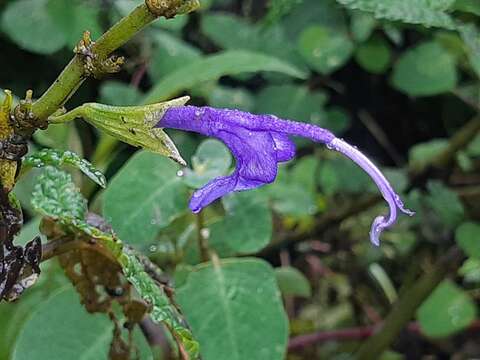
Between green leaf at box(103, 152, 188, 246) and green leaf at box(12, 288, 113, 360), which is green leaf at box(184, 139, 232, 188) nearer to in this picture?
green leaf at box(103, 152, 188, 246)

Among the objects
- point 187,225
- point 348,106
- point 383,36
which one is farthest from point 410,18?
point 348,106

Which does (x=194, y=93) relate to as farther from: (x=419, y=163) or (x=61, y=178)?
(x=61, y=178)

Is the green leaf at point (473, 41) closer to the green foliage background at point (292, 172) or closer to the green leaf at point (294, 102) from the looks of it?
the green foliage background at point (292, 172)

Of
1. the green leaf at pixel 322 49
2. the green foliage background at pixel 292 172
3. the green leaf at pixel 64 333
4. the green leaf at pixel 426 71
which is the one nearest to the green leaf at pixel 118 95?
the green foliage background at pixel 292 172

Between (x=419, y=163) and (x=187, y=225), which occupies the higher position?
(x=187, y=225)

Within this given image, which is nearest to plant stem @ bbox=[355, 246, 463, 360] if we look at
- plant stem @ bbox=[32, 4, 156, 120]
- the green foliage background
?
the green foliage background
